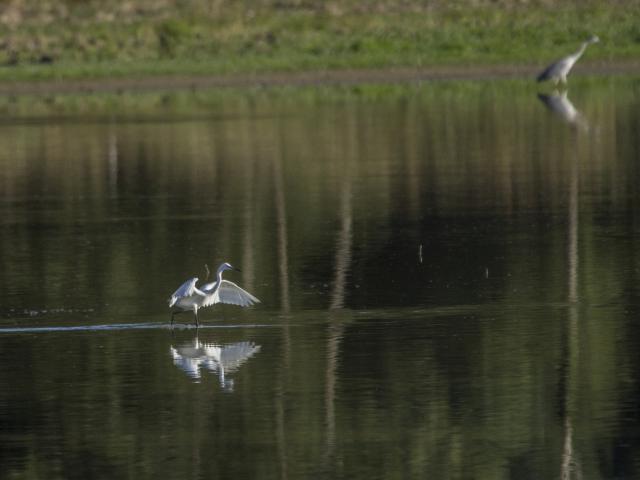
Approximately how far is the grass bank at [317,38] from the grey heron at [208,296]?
109 feet

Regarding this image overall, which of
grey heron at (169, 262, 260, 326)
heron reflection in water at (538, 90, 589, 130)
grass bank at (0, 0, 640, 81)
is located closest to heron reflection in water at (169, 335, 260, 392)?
grey heron at (169, 262, 260, 326)

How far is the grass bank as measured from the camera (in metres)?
50.2

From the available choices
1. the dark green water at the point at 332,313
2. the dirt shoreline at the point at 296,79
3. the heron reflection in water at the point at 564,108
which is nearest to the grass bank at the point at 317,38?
the dirt shoreline at the point at 296,79

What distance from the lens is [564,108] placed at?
40.0 metres

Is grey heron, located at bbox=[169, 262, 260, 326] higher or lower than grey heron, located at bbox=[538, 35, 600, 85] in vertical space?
lower

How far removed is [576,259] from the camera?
1919 cm

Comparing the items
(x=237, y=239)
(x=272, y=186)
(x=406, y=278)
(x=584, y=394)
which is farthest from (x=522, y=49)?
(x=584, y=394)

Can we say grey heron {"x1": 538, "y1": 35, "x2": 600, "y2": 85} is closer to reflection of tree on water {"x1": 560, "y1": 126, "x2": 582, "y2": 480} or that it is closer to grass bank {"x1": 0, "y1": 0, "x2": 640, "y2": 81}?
grass bank {"x1": 0, "y1": 0, "x2": 640, "y2": 81}

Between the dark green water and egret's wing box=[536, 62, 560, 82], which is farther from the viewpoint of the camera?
egret's wing box=[536, 62, 560, 82]

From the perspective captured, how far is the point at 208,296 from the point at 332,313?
47.9 inches

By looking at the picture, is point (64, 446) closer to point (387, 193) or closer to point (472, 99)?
point (387, 193)

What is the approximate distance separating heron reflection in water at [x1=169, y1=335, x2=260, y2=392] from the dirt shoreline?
33032 mm

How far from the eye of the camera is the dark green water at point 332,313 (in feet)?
40.1

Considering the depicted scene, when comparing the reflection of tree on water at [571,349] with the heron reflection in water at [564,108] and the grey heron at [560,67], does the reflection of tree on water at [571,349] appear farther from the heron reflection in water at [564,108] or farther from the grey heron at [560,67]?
the grey heron at [560,67]
